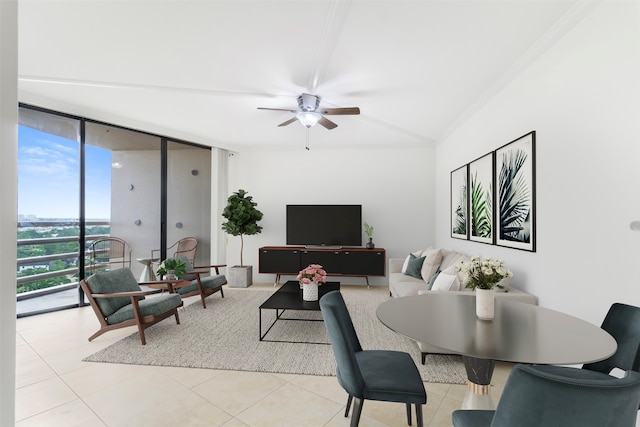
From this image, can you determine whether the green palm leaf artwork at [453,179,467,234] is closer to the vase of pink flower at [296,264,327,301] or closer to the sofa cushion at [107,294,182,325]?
the vase of pink flower at [296,264,327,301]

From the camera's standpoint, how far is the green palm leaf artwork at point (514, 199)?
8.89ft

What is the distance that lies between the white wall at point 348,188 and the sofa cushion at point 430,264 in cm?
155

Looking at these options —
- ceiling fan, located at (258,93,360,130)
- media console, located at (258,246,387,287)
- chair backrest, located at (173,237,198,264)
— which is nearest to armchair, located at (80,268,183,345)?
chair backrest, located at (173,237,198,264)

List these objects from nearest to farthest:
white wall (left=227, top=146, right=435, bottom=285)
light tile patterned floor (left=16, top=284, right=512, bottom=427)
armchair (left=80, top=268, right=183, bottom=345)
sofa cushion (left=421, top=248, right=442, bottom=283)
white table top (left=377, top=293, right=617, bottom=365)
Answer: white table top (left=377, top=293, right=617, bottom=365)
light tile patterned floor (left=16, top=284, right=512, bottom=427)
armchair (left=80, top=268, right=183, bottom=345)
sofa cushion (left=421, top=248, right=442, bottom=283)
white wall (left=227, top=146, right=435, bottom=285)

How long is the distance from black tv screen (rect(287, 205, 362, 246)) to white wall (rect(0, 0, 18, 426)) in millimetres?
4835

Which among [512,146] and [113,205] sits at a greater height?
[512,146]

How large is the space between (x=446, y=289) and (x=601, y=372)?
1.31 meters

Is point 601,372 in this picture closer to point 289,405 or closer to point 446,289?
point 446,289

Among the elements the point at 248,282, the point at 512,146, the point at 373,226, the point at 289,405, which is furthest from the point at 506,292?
the point at 248,282

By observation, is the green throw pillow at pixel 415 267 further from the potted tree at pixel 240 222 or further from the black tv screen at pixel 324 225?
the potted tree at pixel 240 222

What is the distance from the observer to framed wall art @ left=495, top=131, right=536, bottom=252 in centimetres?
262

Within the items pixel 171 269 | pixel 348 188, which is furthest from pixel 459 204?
pixel 171 269

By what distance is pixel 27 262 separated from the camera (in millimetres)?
3871

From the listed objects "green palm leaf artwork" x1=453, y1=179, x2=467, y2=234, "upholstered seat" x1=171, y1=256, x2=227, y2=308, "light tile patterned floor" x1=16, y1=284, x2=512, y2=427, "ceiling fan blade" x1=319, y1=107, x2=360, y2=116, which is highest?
"ceiling fan blade" x1=319, y1=107, x2=360, y2=116
